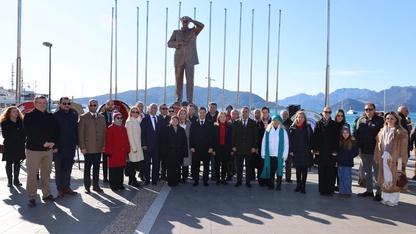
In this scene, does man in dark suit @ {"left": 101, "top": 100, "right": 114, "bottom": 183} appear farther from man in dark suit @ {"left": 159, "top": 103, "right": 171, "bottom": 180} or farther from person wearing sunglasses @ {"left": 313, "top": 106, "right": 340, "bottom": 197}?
person wearing sunglasses @ {"left": 313, "top": 106, "right": 340, "bottom": 197}

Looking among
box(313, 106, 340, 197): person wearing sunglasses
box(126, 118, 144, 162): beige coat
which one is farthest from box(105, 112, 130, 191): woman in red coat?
box(313, 106, 340, 197): person wearing sunglasses

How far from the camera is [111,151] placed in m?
7.42

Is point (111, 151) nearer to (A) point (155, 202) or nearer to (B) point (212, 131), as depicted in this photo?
(A) point (155, 202)

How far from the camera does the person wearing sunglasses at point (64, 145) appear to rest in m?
6.89

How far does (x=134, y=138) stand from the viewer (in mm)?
7801

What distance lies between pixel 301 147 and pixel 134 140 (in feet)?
12.4

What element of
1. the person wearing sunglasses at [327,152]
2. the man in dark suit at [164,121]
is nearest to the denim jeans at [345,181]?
the person wearing sunglasses at [327,152]

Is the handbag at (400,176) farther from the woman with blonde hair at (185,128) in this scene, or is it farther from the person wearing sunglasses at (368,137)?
the woman with blonde hair at (185,128)

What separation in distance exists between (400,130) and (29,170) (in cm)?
706

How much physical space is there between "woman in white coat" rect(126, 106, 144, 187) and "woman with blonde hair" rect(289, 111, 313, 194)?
3.50 meters

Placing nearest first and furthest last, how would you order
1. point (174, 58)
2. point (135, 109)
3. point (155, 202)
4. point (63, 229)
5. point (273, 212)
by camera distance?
point (63, 229) → point (273, 212) → point (155, 202) → point (135, 109) → point (174, 58)

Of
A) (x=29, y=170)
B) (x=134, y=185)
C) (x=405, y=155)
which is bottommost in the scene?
(x=134, y=185)

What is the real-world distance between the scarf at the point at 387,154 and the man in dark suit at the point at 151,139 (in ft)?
15.8

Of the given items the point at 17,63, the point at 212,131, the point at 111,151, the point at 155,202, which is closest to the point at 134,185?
the point at 111,151
